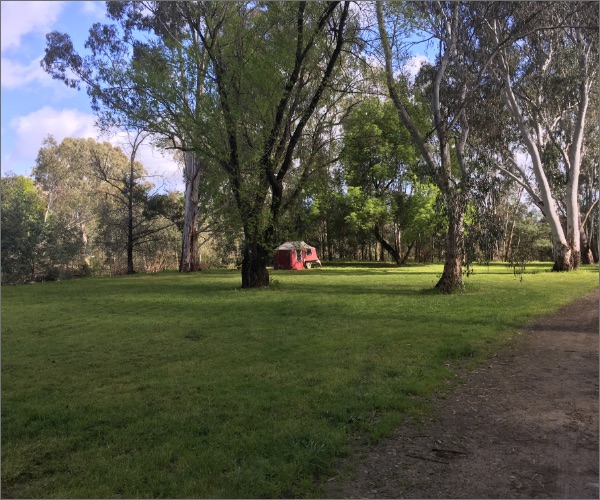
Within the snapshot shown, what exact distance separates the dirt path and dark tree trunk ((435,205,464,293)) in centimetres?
836

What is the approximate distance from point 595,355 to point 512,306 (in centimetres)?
504

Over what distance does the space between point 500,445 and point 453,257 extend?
11790 mm

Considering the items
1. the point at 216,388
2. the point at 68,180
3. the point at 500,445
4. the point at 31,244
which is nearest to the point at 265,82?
the point at 216,388

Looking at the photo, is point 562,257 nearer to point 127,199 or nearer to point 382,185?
point 382,185

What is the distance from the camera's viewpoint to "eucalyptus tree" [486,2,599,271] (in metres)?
14.7

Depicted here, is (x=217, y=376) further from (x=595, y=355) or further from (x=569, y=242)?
(x=569, y=242)

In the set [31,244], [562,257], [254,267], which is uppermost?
[31,244]

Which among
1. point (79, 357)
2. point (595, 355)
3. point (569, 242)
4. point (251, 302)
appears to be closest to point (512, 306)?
point (595, 355)

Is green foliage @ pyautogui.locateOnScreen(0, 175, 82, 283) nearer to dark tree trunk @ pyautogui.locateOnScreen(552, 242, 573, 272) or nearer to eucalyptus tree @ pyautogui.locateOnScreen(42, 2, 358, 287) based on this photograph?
eucalyptus tree @ pyautogui.locateOnScreen(42, 2, 358, 287)

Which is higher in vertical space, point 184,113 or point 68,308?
point 184,113

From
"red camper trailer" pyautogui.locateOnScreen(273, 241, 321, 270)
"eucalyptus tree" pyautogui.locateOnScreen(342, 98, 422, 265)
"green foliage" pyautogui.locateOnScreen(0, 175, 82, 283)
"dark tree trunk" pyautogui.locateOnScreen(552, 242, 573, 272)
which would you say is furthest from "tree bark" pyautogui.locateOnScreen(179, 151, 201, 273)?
"dark tree trunk" pyautogui.locateOnScreen(552, 242, 573, 272)

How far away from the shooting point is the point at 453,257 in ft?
49.5

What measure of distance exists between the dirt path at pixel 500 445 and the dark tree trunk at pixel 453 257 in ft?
27.4

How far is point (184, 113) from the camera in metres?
15.8
